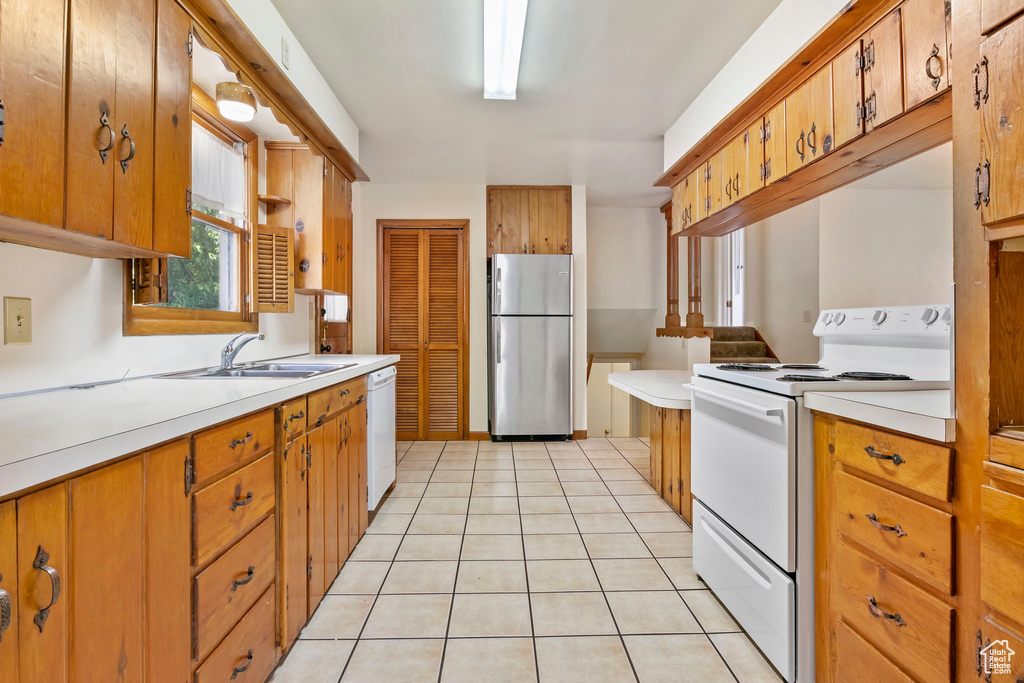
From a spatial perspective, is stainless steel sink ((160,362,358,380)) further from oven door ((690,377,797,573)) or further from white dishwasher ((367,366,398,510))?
oven door ((690,377,797,573))

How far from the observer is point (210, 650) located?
3.66 feet

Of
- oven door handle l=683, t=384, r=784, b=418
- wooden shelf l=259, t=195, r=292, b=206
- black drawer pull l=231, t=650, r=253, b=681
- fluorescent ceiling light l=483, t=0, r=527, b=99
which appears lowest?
black drawer pull l=231, t=650, r=253, b=681

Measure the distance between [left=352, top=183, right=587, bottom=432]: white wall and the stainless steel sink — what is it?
2.08m

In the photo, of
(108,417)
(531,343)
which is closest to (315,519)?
(108,417)

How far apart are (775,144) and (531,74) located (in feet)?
4.31

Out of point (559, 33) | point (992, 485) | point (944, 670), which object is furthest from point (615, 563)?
point (559, 33)

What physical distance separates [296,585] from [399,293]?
3.31m

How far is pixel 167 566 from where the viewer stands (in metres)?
0.97

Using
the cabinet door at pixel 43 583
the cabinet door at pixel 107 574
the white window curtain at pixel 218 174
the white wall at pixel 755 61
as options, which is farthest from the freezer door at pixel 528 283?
the cabinet door at pixel 43 583

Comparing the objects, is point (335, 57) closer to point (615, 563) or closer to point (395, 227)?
point (395, 227)

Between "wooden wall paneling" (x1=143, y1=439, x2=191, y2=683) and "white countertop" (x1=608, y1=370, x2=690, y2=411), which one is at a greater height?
"white countertop" (x1=608, y1=370, x2=690, y2=411)

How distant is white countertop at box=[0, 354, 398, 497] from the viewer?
703 mm

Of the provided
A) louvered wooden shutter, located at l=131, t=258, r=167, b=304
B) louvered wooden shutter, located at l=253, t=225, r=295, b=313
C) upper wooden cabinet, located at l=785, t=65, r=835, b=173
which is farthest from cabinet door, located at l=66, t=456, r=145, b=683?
upper wooden cabinet, located at l=785, t=65, r=835, b=173

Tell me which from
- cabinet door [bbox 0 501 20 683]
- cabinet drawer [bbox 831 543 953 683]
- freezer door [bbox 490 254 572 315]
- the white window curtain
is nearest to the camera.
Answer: cabinet door [bbox 0 501 20 683]
